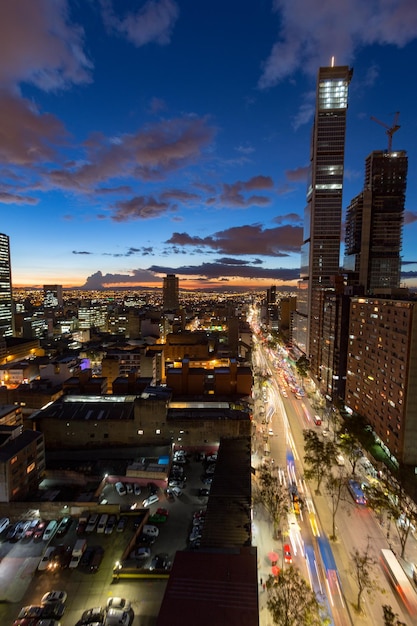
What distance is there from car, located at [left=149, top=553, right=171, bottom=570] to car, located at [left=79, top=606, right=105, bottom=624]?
4.14 m

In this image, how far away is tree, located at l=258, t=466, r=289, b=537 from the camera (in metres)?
26.7

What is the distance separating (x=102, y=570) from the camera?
67.6 ft

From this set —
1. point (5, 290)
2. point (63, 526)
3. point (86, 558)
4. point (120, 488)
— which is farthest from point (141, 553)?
point (5, 290)

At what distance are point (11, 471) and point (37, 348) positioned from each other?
242ft

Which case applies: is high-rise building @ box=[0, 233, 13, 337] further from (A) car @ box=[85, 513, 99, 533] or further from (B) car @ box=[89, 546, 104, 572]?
(B) car @ box=[89, 546, 104, 572]

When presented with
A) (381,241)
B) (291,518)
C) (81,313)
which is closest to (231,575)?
(291,518)

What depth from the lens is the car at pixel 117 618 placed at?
16589 millimetres

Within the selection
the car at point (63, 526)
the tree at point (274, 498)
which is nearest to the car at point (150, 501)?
the car at point (63, 526)

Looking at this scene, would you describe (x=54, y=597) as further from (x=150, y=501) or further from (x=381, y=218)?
(x=381, y=218)

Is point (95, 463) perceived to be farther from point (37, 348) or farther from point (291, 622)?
point (37, 348)

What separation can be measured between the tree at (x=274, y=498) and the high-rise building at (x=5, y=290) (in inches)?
4171

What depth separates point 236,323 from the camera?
3504 inches

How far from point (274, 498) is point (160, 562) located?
12278 millimetres

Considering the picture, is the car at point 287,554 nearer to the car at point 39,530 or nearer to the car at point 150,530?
the car at point 150,530
